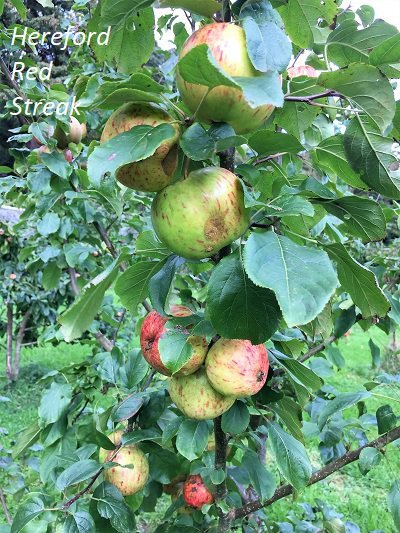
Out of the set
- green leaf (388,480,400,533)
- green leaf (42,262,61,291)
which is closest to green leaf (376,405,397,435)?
green leaf (388,480,400,533)

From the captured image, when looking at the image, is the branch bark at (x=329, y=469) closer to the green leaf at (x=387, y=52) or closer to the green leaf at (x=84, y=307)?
the green leaf at (x=84, y=307)

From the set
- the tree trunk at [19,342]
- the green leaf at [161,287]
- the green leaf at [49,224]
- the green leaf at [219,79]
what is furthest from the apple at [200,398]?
the tree trunk at [19,342]

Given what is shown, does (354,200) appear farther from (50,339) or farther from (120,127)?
(50,339)

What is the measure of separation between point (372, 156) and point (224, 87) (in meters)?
0.29

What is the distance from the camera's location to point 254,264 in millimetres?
664

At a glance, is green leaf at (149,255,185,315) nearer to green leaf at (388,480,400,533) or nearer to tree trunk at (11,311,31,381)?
green leaf at (388,480,400,533)

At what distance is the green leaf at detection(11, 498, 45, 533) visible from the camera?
103 cm

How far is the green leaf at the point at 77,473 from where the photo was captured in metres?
1.12

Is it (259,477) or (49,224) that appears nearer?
(259,477)

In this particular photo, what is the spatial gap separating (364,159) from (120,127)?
40 centimetres

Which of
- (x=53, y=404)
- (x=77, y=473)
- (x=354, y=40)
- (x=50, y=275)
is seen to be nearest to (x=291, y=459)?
(x=77, y=473)

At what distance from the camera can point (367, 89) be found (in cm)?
75

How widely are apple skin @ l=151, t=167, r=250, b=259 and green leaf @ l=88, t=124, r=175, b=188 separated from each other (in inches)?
3.5

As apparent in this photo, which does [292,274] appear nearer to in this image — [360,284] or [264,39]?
[360,284]
